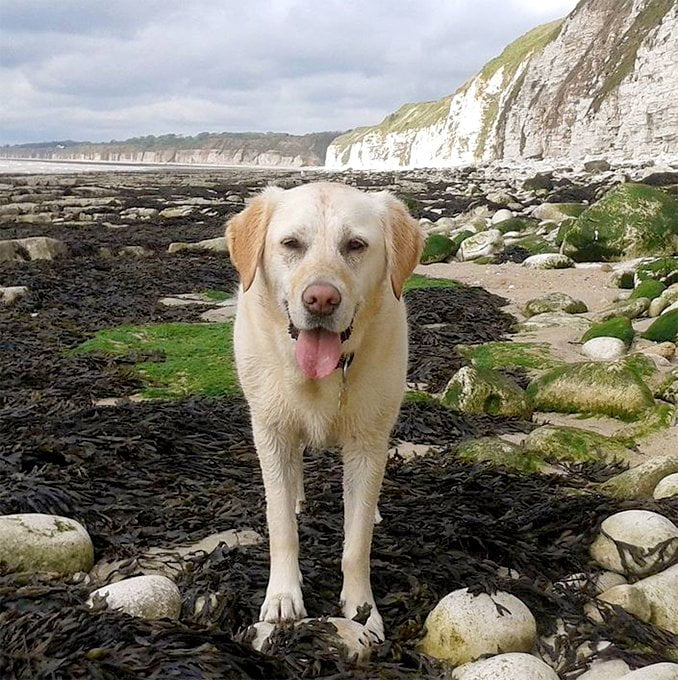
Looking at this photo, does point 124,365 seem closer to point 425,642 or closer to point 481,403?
point 481,403

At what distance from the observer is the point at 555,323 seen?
9.34 metres

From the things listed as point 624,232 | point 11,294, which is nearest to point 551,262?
point 624,232

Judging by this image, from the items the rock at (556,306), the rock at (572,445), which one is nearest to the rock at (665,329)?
the rock at (556,306)

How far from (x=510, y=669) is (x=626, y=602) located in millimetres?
949

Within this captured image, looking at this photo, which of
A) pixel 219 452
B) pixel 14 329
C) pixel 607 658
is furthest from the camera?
pixel 14 329

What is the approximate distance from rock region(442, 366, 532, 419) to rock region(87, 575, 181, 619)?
3536 mm

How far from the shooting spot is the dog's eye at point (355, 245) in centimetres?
339

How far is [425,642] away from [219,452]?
8.28 ft

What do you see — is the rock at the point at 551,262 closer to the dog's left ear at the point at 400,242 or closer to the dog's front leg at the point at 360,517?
the dog's left ear at the point at 400,242

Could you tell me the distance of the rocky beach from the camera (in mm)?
3105

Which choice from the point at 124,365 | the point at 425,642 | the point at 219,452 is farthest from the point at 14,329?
the point at 425,642

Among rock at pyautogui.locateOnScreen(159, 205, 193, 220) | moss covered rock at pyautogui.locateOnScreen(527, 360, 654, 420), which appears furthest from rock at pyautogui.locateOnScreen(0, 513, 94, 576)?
rock at pyautogui.locateOnScreen(159, 205, 193, 220)

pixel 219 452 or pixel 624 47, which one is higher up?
pixel 624 47

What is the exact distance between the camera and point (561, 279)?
1284 centimetres
